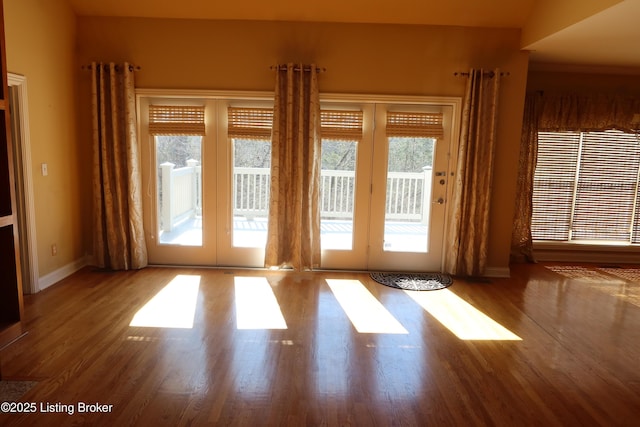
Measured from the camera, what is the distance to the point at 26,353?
288cm

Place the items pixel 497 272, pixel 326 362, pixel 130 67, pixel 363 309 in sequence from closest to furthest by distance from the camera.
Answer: pixel 326 362
pixel 363 309
pixel 130 67
pixel 497 272

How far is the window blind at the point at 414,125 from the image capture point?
192 inches

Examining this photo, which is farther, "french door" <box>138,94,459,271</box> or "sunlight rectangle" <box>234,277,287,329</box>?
"french door" <box>138,94,459,271</box>

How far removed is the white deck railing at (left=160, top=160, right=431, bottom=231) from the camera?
4984 mm

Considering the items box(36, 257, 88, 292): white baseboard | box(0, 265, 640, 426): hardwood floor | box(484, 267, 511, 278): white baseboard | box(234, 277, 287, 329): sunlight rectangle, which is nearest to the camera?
box(0, 265, 640, 426): hardwood floor

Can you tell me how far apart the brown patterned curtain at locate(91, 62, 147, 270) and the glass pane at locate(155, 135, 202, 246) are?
0.27 m

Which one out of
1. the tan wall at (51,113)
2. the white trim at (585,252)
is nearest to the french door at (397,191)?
the white trim at (585,252)

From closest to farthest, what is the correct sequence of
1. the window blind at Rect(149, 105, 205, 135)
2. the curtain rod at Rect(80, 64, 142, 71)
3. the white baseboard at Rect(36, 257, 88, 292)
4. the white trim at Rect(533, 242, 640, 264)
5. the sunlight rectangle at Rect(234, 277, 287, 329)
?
the sunlight rectangle at Rect(234, 277, 287, 329) → the white baseboard at Rect(36, 257, 88, 292) → the curtain rod at Rect(80, 64, 142, 71) → the window blind at Rect(149, 105, 205, 135) → the white trim at Rect(533, 242, 640, 264)

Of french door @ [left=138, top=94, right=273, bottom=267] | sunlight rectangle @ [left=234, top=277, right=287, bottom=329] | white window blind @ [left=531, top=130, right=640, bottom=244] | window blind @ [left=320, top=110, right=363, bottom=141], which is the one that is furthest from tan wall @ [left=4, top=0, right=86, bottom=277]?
white window blind @ [left=531, top=130, right=640, bottom=244]

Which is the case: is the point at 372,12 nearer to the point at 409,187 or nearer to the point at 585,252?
the point at 409,187

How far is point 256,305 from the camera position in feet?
12.9

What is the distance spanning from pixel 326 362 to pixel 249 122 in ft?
9.78

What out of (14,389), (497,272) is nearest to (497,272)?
(497,272)

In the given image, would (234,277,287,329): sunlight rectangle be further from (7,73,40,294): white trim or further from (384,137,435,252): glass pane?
(7,73,40,294): white trim
